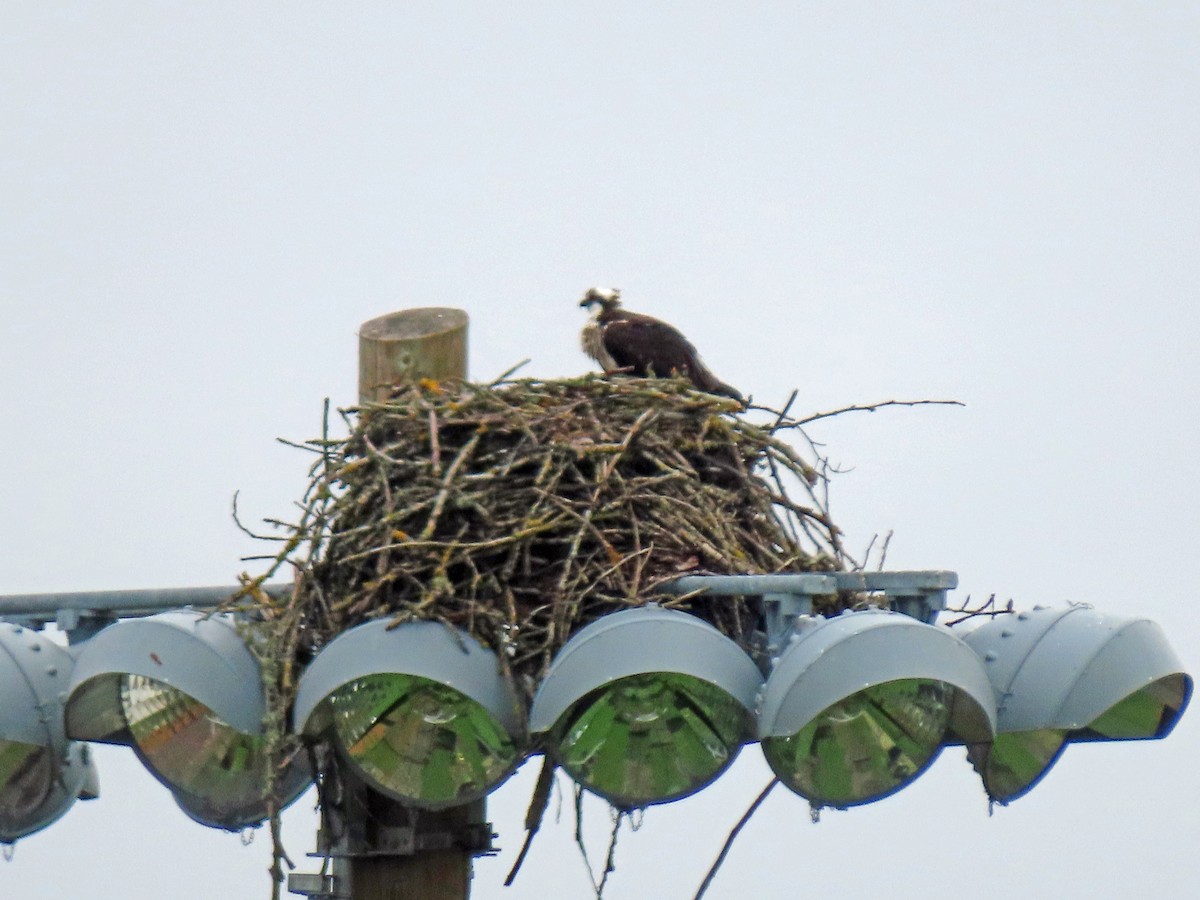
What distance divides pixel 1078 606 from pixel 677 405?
2546 millimetres

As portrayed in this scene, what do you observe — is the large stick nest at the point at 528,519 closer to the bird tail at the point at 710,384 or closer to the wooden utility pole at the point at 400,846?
the wooden utility pole at the point at 400,846

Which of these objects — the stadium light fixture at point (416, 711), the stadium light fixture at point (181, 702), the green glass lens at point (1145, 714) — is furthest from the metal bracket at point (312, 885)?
the green glass lens at point (1145, 714)

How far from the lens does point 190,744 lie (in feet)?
15.3

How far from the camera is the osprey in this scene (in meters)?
8.91

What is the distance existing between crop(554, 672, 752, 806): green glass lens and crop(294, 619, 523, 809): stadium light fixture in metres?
0.21

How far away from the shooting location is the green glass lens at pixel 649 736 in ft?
13.5

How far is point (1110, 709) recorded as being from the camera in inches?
163

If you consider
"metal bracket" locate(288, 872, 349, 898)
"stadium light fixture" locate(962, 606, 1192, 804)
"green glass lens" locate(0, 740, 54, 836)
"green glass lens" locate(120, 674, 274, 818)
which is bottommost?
"metal bracket" locate(288, 872, 349, 898)

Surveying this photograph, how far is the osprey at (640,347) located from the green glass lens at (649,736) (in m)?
4.30

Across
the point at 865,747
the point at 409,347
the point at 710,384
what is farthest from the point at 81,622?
the point at 710,384

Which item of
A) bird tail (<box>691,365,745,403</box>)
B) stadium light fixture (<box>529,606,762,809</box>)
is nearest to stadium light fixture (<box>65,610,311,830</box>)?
stadium light fixture (<box>529,606,762,809</box>)

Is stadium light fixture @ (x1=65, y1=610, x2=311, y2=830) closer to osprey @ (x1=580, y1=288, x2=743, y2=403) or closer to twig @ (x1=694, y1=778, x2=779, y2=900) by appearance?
twig @ (x1=694, y1=778, x2=779, y2=900)

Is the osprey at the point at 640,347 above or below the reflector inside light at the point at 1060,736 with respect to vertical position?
above

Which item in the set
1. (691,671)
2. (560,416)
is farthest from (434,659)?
(560,416)
